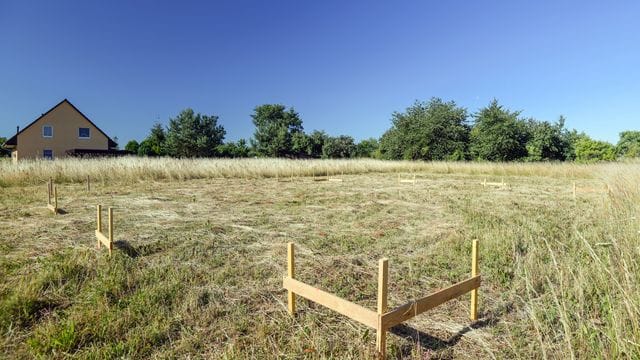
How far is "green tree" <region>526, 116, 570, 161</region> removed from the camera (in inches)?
1113

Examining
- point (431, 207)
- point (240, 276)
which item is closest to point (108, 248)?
point (240, 276)

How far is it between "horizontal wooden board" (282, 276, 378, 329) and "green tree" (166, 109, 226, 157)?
137 feet

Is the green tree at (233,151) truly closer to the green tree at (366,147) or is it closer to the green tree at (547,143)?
the green tree at (366,147)

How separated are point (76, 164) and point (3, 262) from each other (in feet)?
40.3

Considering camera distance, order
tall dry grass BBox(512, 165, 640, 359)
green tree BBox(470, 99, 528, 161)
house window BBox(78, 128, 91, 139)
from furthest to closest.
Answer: house window BBox(78, 128, 91, 139)
green tree BBox(470, 99, 528, 161)
tall dry grass BBox(512, 165, 640, 359)

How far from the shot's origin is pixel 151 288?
348 centimetres

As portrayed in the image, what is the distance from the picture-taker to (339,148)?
51.6 m

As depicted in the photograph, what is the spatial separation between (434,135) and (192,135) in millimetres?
28558

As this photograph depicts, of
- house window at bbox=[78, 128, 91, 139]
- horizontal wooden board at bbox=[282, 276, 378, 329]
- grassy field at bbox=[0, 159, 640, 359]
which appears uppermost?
house window at bbox=[78, 128, 91, 139]

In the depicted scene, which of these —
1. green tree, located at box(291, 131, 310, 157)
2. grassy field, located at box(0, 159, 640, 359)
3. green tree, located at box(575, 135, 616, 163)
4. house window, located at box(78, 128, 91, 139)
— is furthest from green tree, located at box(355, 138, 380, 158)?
grassy field, located at box(0, 159, 640, 359)

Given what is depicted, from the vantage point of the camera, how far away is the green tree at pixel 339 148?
50344 mm

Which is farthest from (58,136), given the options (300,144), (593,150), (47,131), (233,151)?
(593,150)

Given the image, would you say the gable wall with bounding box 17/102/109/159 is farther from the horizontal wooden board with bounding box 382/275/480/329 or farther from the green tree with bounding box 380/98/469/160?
the horizontal wooden board with bounding box 382/275/480/329

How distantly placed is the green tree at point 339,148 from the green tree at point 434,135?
15875 mm
